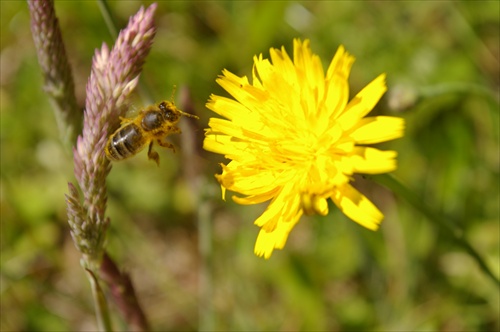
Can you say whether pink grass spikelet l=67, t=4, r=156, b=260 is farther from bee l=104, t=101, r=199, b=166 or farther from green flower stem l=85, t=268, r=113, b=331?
green flower stem l=85, t=268, r=113, b=331

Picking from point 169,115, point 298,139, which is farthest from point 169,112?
point 298,139

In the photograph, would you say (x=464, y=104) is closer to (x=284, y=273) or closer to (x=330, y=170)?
(x=284, y=273)

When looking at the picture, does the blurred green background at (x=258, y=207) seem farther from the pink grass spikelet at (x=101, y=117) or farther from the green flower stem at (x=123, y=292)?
the pink grass spikelet at (x=101, y=117)

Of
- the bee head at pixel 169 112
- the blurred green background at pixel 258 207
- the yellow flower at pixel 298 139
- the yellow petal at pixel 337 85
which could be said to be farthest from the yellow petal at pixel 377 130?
the blurred green background at pixel 258 207

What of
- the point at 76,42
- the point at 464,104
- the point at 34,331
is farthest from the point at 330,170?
the point at 76,42

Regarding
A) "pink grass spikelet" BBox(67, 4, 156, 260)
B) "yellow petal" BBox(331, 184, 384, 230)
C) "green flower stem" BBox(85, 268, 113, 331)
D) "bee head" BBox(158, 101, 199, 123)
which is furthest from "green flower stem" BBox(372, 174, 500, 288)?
"green flower stem" BBox(85, 268, 113, 331)
